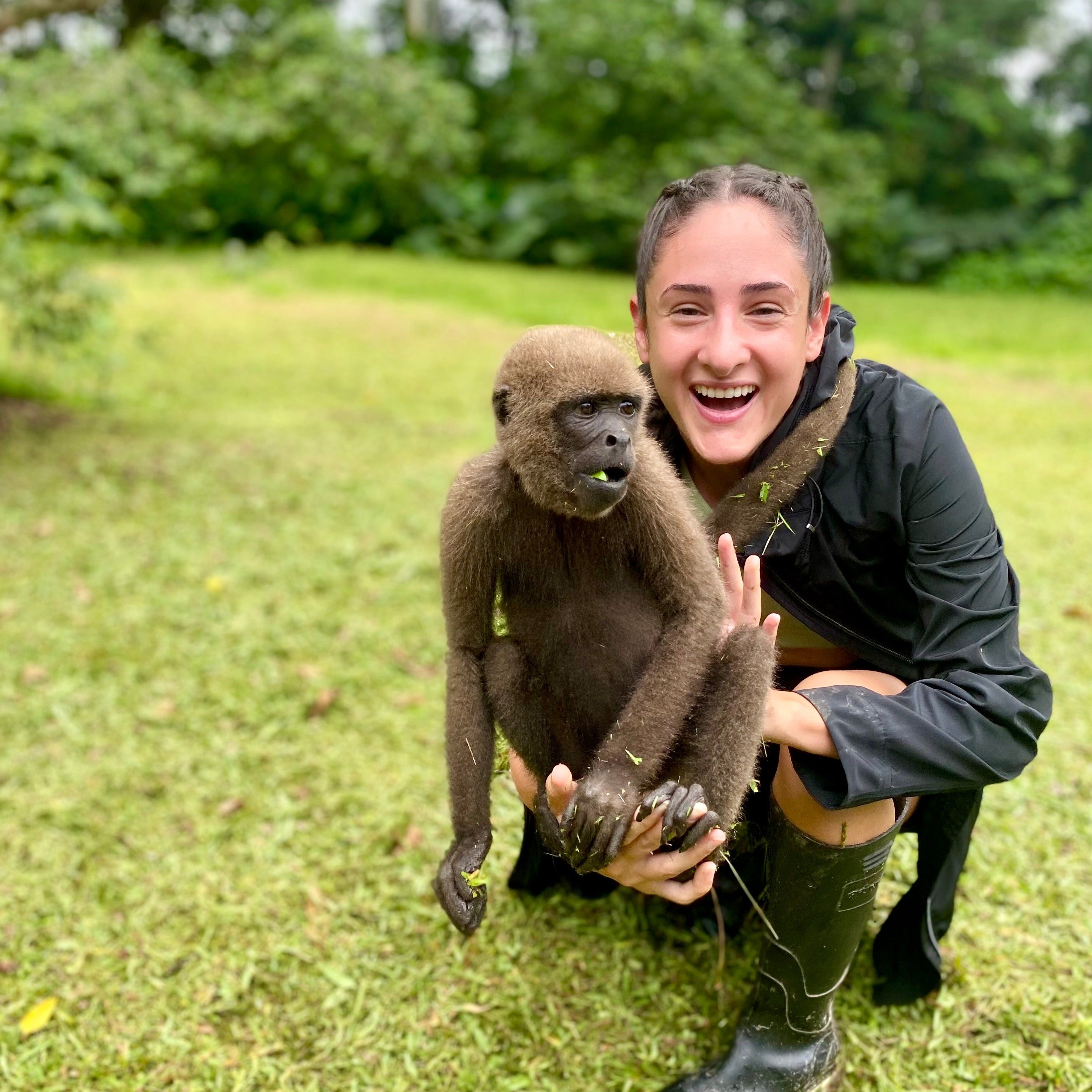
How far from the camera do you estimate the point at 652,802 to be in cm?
221

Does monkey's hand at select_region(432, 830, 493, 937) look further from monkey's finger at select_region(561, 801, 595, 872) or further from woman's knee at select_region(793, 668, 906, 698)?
woman's knee at select_region(793, 668, 906, 698)

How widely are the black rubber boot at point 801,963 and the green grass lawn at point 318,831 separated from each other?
0.61 feet

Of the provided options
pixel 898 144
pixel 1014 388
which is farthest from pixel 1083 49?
pixel 1014 388

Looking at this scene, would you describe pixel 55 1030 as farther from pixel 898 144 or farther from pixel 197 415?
pixel 898 144

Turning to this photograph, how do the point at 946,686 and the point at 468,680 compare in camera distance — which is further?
the point at 468,680

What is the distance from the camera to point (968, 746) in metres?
2.23

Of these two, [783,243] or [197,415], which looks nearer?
[783,243]

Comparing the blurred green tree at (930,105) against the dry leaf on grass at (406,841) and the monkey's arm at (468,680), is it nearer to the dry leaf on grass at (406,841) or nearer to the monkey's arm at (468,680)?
the dry leaf on grass at (406,841)

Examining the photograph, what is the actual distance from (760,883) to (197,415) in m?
6.94

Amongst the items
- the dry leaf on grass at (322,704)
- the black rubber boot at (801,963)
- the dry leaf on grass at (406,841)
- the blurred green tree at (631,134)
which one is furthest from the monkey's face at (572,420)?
the blurred green tree at (631,134)

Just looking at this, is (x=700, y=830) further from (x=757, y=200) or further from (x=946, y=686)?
(x=757, y=200)

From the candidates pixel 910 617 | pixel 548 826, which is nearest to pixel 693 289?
pixel 910 617

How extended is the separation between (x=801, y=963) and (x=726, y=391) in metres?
1.45

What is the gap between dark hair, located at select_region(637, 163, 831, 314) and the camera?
2527 millimetres
